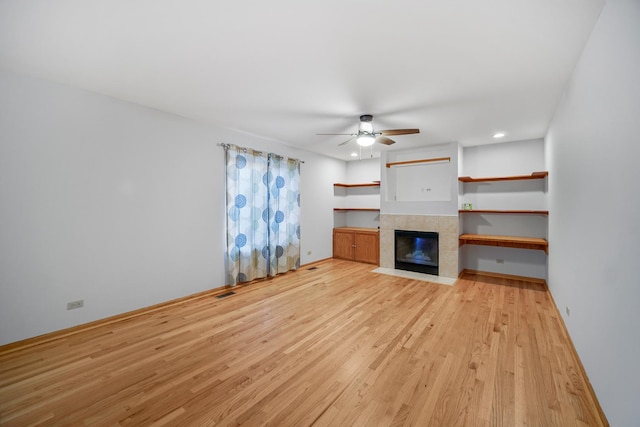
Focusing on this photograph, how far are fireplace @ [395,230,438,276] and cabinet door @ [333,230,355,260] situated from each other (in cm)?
124

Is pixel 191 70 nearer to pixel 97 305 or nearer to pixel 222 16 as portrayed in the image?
pixel 222 16

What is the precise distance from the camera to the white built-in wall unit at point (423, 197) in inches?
196

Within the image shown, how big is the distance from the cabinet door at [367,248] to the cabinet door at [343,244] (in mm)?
142

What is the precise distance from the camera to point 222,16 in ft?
5.71

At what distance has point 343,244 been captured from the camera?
667 cm

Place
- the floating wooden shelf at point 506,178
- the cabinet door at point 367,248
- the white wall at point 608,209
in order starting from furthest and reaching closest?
the cabinet door at point 367,248 < the floating wooden shelf at point 506,178 < the white wall at point 608,209

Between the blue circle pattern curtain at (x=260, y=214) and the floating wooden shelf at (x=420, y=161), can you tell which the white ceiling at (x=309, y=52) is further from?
the floating wooden shelf at (x=420, y=161)

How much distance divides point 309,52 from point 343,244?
16.7 feet

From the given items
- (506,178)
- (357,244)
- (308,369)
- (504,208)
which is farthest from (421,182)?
(308,369)

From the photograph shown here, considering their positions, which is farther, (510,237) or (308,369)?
(510,237)

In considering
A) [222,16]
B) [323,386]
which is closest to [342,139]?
[222,16]

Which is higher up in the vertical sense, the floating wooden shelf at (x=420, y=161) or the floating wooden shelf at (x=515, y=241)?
the floating wooden shelf at (x=420, y=161)

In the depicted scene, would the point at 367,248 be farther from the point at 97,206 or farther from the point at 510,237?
the point at 97,206

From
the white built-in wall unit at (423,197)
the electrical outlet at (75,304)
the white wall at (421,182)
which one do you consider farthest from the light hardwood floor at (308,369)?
the white wall at (421,182)
